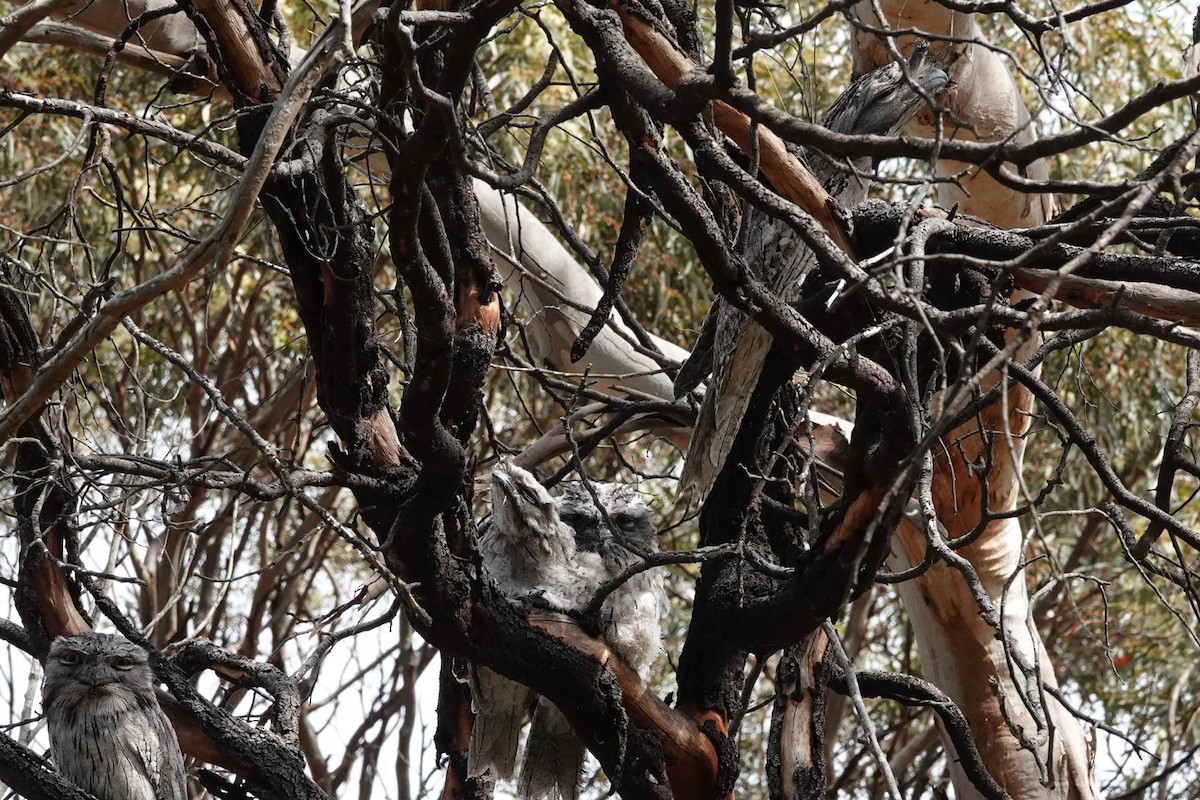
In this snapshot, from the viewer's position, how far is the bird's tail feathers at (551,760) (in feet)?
10.4

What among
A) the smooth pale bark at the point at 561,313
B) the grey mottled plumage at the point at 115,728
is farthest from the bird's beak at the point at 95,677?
the smooth pale bark at the point at 561,313

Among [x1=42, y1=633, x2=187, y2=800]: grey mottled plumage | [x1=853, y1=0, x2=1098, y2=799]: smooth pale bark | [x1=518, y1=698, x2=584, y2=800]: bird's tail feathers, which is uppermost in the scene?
[x1=853, y1=0, x2=1098, y2=799]: smooth pale bark

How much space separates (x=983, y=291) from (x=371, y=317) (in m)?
1.29

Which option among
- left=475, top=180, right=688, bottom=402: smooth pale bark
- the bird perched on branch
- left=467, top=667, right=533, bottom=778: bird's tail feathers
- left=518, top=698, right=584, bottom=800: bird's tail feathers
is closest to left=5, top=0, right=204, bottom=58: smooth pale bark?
left=475, top=180, right=688, bottom=402: smooth pale bark

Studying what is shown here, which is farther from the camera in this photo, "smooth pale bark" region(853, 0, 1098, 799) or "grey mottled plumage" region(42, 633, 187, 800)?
"smooth pale bark" region(853, 0, 1098, 799)

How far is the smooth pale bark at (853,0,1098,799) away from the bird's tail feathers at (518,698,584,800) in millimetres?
1283

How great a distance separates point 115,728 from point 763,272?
2049 mm

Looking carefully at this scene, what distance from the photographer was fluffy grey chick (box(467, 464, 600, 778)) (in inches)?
116

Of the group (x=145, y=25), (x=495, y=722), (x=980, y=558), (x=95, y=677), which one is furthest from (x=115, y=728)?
(x=980, y=558)

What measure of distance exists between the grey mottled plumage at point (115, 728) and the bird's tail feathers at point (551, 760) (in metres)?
0.90

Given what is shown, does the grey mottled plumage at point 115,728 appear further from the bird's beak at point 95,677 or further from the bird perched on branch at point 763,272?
the bird perched on branch at point 763,272

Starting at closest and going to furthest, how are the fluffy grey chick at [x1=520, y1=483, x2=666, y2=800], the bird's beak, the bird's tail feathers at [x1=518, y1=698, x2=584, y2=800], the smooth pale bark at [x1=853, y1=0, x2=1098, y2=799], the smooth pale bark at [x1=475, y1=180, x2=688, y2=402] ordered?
1. the bird's beak
2. the fluffy grey chick at [x1=520, y1=483, x2=666, y2=800]
3. the bird's tail feathers at [x1=518, y1=698, x2=584, y2=800]
4. the smooth pale bark at [x1=853, y1=0, x2=1098, y2=799]
5. the smooth pale bark at [x1=475, y1=180, x2=688, y2=402]

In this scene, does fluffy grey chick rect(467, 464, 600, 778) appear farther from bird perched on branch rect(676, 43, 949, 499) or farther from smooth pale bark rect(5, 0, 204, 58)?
smooth pale bark rect(5, 0, 204, 58)

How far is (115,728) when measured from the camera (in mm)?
2975
